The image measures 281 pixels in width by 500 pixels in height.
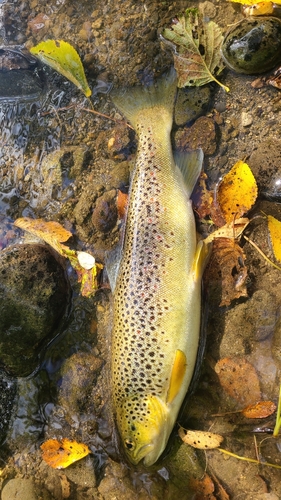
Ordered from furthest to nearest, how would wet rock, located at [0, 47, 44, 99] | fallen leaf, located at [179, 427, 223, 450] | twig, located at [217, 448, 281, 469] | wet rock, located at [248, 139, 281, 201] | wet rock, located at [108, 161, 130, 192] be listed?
wet rock, located at [0, 47, 44, 99] < wet rock, located at [108, 161, 130, 192] < wet rock, located at [248, 139, 281, 201] < fallen leaf, located at [179, 427, 223, 450] < twig, located at [217, 448, 281, 469]

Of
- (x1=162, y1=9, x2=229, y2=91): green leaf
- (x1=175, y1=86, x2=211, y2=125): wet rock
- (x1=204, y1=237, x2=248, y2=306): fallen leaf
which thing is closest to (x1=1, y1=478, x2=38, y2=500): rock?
(x1=204, y1=237, x2=248, y2=306): fallen leaf

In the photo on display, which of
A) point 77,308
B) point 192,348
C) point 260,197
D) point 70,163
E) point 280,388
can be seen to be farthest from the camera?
point 70,163

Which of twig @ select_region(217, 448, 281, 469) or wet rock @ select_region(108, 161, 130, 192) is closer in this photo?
twig @ select_region(217, 448, 281, 469)

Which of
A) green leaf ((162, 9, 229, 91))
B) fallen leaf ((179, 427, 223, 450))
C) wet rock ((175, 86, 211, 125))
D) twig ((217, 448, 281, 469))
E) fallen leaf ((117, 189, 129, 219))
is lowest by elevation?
fallen leaf ((179, 427, 223, 450))

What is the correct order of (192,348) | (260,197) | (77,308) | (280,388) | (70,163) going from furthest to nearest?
(70,163) < (77,308) < (260,197) < (192,348) < (280,388)

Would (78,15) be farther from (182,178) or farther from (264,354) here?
(264,354)

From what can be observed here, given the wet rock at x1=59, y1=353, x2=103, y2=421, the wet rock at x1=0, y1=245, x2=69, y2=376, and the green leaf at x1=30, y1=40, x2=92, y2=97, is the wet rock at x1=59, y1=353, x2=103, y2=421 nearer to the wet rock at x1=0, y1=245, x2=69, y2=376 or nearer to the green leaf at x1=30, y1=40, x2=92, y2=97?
the wet rock at x1=0, y1=245, x2=69, y2=376

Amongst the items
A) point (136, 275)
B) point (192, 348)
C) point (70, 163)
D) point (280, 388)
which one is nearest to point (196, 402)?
point (192, 348)
